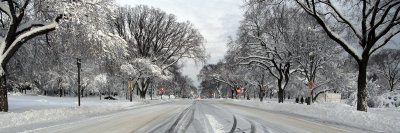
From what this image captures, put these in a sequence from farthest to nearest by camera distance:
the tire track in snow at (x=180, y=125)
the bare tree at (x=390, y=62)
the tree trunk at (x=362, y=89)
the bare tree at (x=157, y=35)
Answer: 1. the bare tree at (x=390, y=62)
2. the bare tree at (x=157, y=35)
3. the tree trunk at (x=362, y=89)
4. the tire track in snow at (x=180, y=125)

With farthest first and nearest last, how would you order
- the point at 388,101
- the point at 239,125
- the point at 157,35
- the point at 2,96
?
the point at 157,35 < the point at 388,101 < the point at 2,96 < the point at 239,125

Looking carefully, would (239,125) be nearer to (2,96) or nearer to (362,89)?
(362,89)

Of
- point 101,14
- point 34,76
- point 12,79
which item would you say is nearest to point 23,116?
point 101,14

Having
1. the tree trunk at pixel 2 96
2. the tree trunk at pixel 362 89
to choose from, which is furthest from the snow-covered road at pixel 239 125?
the tree trunk at pixel 2 96

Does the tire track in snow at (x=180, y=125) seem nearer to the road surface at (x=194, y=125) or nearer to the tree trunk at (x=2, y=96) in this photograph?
the road surface at (x=194, y=125)

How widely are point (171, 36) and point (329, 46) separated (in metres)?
20.8

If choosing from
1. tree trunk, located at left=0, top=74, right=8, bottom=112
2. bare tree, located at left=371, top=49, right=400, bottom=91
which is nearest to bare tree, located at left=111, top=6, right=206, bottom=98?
tree trunk, located at left=0, top=74, right=8, bottom=112

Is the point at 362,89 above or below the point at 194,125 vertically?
above

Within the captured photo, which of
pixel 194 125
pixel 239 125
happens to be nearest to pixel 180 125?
pixel 194 125

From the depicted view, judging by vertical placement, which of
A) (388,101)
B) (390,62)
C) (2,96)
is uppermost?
(390,62)

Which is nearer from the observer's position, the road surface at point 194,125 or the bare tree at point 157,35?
the road surface at point 194,125

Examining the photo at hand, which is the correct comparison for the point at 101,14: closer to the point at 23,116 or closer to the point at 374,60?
the point at 23,116

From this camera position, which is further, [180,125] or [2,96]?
[2,96]

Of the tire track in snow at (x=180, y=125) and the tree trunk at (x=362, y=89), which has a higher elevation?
→ the tree trunk at (x=362, y=89)
